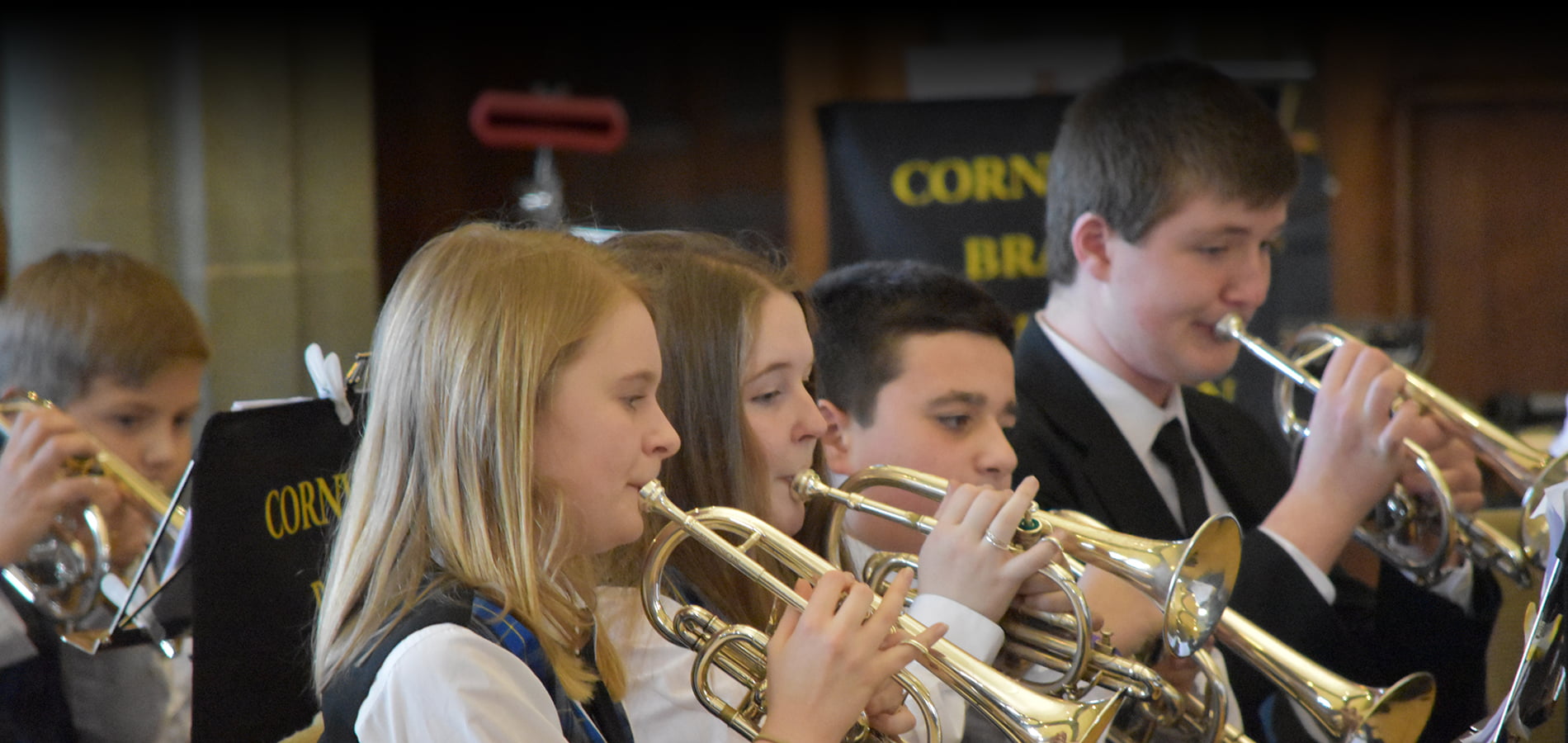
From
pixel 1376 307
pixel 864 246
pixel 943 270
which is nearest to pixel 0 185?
pixel 864 246

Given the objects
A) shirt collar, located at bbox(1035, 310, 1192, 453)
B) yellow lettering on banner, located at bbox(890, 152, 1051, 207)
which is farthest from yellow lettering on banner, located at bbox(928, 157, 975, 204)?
shirt collar, located at bbox(1035, 310, 1192, 453)

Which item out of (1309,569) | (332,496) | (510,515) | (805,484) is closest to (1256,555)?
(1309,569)

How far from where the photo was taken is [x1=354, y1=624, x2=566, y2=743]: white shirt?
130 centimetres

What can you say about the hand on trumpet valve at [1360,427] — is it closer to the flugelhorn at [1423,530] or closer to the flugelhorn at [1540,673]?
the flugelhorn at [1423,530]

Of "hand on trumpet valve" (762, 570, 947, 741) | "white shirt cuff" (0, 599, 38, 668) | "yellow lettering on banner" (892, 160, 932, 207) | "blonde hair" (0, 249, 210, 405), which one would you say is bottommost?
"white shirt cuff" (0, 599, 38, 668)

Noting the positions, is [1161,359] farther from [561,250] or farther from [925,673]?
[561,250]

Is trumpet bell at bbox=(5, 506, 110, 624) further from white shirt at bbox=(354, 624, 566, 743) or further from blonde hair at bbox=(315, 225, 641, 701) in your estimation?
white shirt at bbox=(354, 624, 566, 743)

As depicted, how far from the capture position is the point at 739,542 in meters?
1.78

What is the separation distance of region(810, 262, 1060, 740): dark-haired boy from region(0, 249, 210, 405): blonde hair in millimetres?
1079

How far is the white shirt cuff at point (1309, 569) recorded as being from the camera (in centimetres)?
203

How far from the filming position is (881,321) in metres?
2.14

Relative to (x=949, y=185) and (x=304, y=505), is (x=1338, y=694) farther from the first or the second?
(x=949, y=185)

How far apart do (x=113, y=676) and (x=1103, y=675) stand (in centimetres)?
154

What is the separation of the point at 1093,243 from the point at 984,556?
813mm
